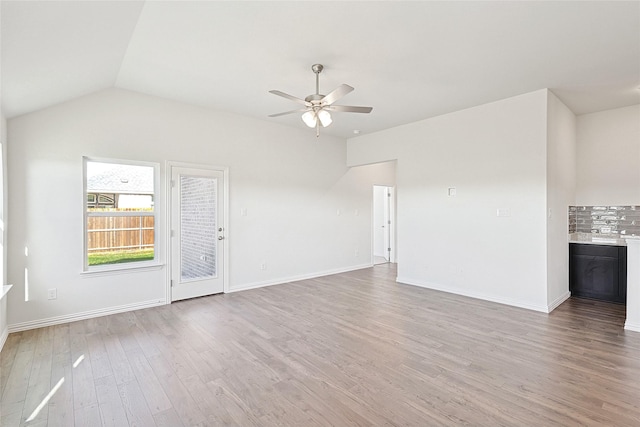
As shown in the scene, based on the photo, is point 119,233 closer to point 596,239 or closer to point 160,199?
point 160,199

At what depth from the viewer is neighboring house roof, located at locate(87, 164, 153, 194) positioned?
13.3 feet

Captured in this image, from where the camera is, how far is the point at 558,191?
4.51m

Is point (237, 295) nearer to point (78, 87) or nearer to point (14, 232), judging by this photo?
point (14, 232)

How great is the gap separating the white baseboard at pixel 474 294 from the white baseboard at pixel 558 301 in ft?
0.32

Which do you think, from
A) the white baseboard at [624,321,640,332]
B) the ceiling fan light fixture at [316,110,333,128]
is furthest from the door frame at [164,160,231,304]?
the white baseboard at [624,321,640,332]

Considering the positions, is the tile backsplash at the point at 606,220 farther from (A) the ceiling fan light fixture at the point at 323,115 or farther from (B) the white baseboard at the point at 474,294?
(A) the ceiling fan light fixture at the point at 323,115

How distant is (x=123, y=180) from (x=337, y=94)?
3144 mm

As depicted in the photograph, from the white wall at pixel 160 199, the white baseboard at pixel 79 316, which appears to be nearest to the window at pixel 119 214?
the white wall at pixel 160 199

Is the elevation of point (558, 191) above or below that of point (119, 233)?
above

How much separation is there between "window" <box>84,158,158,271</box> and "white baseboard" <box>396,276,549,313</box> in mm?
4224

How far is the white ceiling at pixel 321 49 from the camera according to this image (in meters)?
2.42

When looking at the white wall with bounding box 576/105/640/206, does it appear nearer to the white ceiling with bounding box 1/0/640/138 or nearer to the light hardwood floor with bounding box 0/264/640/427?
the white ceiling with bounding box 1/0/640/138

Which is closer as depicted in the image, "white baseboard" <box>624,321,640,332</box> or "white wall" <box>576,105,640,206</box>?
"white baseboard" <box>624,321,640,332</box>

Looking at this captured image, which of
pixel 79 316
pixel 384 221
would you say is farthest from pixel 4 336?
pixel 384 221
